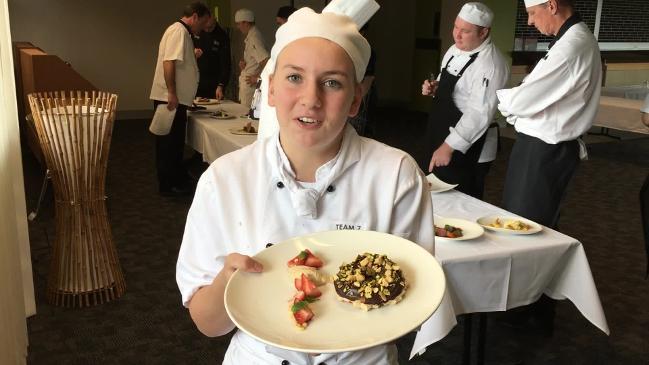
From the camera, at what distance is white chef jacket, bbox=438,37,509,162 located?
2.89 meters

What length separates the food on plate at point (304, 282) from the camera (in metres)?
0.94

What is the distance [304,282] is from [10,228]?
1368 millimetres

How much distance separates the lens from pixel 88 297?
2910 mm

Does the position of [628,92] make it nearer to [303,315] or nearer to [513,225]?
[513,225]

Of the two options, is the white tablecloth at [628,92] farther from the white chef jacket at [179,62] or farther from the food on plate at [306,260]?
the food on plate at [306,260]

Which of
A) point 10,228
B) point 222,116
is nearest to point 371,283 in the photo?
point 10,228

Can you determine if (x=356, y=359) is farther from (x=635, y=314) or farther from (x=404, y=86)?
(x=404, y=86)

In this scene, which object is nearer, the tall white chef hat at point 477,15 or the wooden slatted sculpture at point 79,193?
the wooden slatted sculpture at point 79,193

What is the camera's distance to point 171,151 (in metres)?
4.65

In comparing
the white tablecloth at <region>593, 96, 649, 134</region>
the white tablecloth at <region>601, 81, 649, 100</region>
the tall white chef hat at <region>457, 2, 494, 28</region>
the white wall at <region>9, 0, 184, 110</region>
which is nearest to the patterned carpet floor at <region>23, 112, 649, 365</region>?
the white tablecloth at <region>593, 96, 649, 134</region>

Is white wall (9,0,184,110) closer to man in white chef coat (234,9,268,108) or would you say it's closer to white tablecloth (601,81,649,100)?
man in white chef coat (234,9,268,108)

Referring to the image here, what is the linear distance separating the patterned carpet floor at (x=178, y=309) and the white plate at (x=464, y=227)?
27.0 inches

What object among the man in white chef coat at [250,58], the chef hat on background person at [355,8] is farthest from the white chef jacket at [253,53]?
the chef hat on background person at [355,8]

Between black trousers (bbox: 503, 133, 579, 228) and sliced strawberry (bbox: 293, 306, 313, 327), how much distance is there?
183cm
